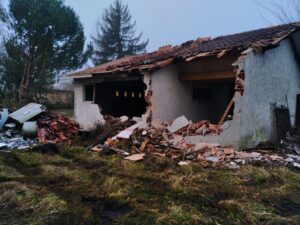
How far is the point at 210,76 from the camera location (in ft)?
39.2

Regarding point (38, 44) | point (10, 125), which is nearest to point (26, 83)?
point (38, 44)

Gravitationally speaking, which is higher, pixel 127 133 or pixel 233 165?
pixel 127 133

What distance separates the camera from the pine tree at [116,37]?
3975 cm

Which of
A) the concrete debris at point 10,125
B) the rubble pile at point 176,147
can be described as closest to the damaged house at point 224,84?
the rubble pile at point 176,147

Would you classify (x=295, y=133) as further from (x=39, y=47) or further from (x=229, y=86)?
(x=39, y=47)

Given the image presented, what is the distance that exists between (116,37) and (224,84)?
28226 millimetres

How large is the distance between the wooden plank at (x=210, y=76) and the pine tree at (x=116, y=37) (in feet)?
91.1

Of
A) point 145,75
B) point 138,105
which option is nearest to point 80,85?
point 138,105

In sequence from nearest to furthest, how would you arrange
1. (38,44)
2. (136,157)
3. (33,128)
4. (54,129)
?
1. (136,157)
2. (33,128)
3. (54,129)
4. (38,44)

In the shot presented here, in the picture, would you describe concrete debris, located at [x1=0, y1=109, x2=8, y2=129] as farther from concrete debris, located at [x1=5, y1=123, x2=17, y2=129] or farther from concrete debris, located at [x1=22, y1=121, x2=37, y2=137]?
concrete debris, located at [x1=22, y1=121, x2=37, y2=137]

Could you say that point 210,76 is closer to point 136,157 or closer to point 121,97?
point 136,157

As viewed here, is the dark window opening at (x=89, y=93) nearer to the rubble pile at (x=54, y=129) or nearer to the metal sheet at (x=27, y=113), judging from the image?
the rubble pile at (x=54, y=129)

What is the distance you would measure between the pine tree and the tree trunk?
16.1m

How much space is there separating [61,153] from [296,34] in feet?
30.7
